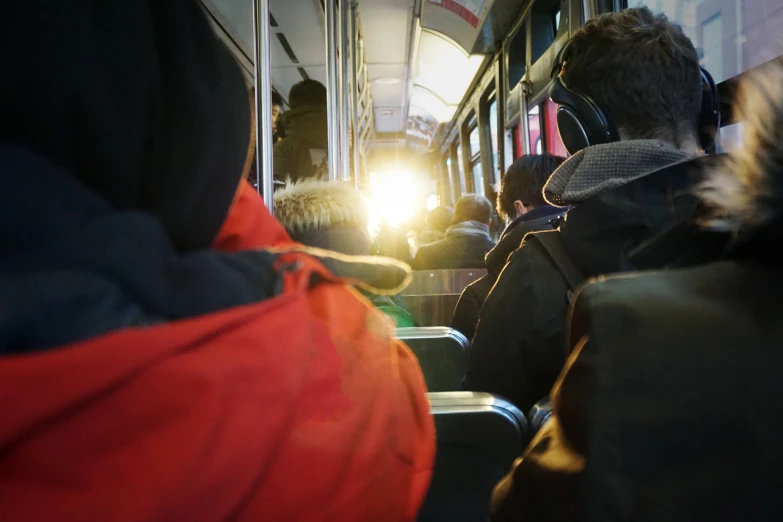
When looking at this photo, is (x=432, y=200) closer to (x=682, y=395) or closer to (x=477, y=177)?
(x=477, y=177)

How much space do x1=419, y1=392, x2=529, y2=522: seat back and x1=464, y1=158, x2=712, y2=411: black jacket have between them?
0.16 m

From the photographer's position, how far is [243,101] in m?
0.58

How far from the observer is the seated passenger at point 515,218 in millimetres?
1802

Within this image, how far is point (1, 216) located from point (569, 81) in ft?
4.27

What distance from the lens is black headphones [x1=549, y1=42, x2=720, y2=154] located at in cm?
131

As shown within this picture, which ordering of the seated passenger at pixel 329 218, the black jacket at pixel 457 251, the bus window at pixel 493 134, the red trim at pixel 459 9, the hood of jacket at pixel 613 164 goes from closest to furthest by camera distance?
the hood of jacket at pixel 613 164, the seated passenger at pixel 329 218, the black jacket at pixel 457 251, the red trim at pixel 459 9, the bus window at pixel 493 134

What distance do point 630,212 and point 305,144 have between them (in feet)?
7.60

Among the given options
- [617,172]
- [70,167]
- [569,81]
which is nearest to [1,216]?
[70,167]

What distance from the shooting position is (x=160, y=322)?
404 mm

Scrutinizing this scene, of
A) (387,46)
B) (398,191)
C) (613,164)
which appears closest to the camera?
(613,164)

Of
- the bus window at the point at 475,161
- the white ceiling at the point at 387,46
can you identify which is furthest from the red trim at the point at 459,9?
the bus window at the point at 475,161

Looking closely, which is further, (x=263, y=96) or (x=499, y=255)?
(x=499, y=255)

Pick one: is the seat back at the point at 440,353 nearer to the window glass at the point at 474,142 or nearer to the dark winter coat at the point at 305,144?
the dark winter coat at the point at 305,144

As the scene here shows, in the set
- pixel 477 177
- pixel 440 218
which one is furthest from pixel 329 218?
pixel 477 177
